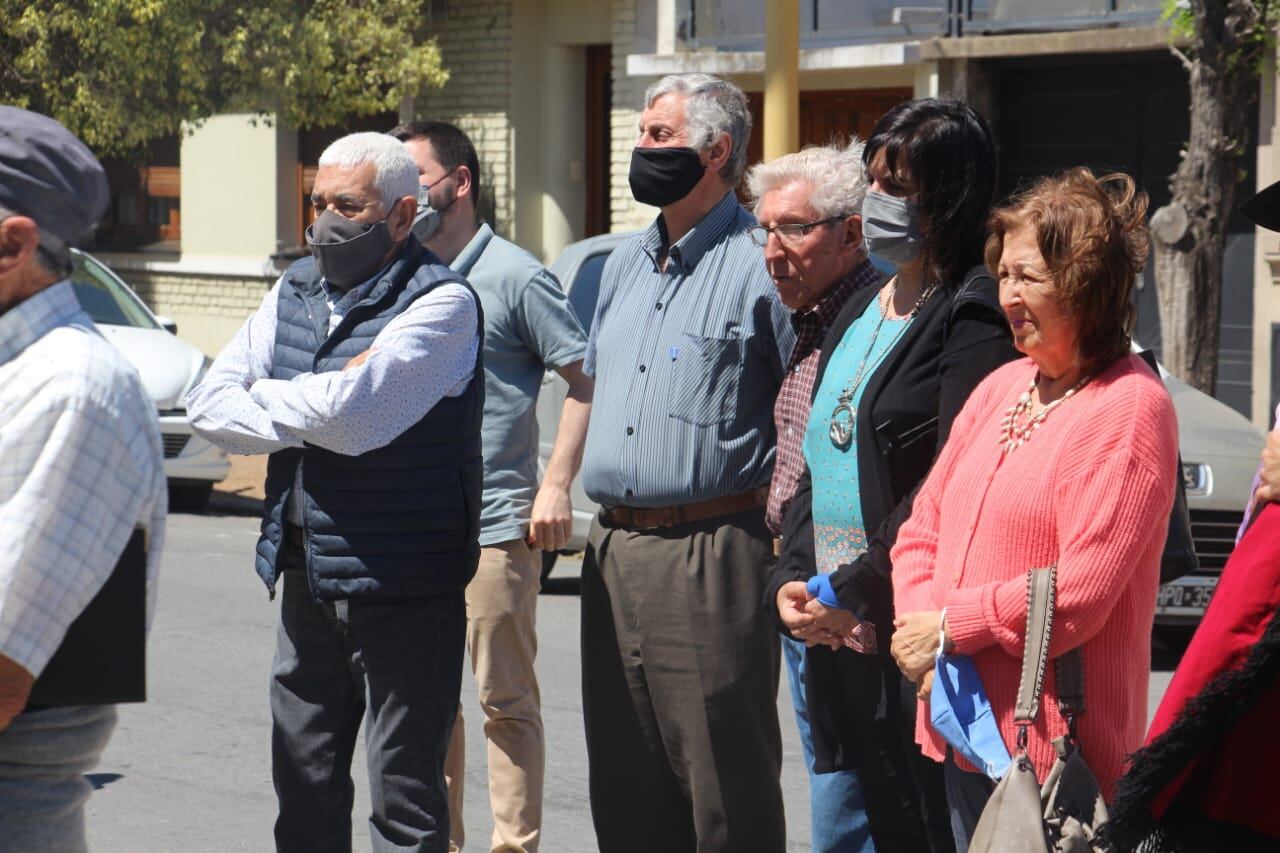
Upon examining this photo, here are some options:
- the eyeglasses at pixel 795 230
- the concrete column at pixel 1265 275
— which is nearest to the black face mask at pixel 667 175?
the eyeglasses at pixel 795 230

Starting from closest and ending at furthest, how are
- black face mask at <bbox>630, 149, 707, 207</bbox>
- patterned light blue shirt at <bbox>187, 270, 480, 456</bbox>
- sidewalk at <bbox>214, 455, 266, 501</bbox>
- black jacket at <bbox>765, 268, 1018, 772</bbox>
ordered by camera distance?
black jacket at <bbox>765, 268, 1018, 772</bbox> < patterned light blue shirt at <bbox>187, 270, 480, 456</bbox> < black face mask at <bbox>630, 149, 707, 207</bbox> < sidewalk at <bbox>214, 455, 266, 501</bbox>

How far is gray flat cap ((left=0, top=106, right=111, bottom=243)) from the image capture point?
300cm

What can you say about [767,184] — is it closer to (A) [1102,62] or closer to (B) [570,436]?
(B) [570,436]

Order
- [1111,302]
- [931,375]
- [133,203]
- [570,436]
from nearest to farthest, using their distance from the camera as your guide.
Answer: [1111,302] < [931,375] < [570,436] < [133,203]

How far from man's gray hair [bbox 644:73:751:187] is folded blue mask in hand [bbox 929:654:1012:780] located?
1.74 metres

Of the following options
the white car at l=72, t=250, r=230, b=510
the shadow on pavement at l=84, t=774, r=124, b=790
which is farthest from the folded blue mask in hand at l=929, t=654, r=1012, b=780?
the white car at l=72, t=250, r=230, b=510

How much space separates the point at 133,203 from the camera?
78.5 ft

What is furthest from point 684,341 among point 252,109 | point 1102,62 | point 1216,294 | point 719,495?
point 252,109

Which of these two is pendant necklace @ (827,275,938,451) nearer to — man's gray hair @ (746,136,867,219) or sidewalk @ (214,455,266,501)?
man's gray hair @ (746,136,867,219)

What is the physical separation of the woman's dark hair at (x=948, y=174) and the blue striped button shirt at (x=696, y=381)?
644 millimetres

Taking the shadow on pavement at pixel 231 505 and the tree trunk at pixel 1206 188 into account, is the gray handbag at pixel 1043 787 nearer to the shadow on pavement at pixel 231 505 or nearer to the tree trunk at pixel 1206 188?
the tree trunk at pixel 1206 188

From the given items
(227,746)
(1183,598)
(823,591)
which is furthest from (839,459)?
(1183,598)

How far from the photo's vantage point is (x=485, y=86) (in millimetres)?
20203

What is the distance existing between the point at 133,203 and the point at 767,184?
20613 millimetres
